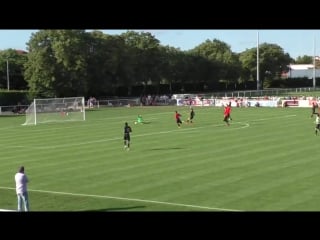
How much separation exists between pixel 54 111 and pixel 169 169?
33.4 m

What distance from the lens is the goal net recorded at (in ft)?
176

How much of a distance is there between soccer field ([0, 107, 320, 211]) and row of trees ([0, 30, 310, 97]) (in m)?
41.6

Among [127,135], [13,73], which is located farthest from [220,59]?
[127,135]

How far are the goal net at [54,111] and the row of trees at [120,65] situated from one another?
987 inches

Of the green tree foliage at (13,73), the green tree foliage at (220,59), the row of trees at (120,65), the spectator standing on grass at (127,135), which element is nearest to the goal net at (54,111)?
the spectator standing on grass at (127,135)

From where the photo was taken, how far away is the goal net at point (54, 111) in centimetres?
5362

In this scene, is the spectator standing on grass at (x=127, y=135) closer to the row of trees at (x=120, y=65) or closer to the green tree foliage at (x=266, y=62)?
the row of trees at (x=120, y=65)

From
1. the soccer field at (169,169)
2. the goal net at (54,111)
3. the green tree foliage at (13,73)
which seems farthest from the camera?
the green tree foliage at (13,73)

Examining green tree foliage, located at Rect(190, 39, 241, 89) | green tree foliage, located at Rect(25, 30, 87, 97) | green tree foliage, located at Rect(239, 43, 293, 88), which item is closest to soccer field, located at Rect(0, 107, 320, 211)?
green tree foliage, located at Rect(25, 30, 87, 97)

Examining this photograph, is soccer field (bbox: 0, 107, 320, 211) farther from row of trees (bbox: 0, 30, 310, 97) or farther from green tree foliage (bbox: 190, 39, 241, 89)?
green tree foliage (bbox: 190, 39, 241, 89)

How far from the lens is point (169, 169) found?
2356 cm

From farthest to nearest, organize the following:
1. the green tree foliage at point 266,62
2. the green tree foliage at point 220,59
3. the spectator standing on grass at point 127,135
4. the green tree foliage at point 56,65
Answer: the green tree foliage at point 266,62
the green tree foliage at point 220,59
the green tree foliage at point 56,65
the spectator standing on grass at point 127,135

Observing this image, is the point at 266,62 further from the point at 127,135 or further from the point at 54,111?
the point at 127,135
